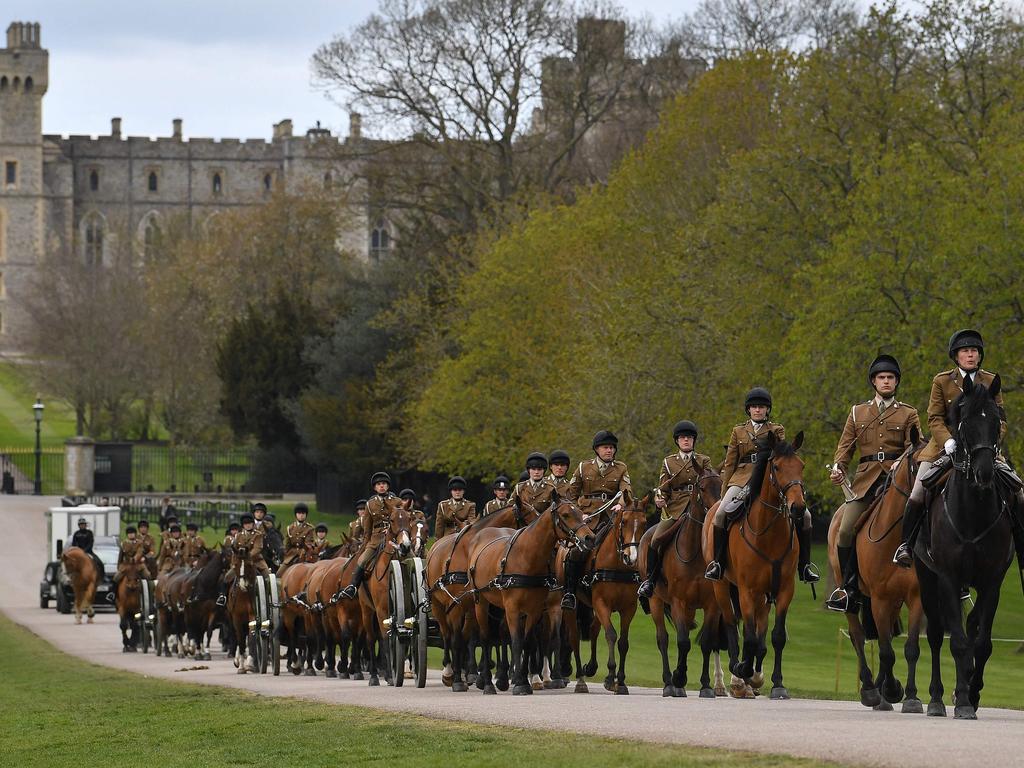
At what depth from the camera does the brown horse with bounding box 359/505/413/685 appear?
22.7 metres

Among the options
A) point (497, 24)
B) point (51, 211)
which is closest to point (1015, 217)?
point (497, 24)

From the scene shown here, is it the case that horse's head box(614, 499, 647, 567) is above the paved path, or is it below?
above

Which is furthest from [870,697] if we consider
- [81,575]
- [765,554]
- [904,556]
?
[81,575]

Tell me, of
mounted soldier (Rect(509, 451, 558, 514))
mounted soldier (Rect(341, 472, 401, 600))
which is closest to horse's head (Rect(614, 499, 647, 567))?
mounted soldier (Rect(509, 451, 558, 514))

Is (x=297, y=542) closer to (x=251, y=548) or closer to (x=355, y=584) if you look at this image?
(x=251, y=548)

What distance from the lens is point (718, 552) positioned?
58.8ft

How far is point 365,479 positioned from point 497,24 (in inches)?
659

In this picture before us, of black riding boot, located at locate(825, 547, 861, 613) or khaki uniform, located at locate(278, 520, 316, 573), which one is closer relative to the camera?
black riding boot, located at locate(825, 547, 861, 613)

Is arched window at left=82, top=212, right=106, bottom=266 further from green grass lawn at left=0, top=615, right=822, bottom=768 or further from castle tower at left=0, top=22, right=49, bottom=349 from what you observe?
green grass lawn at left=0, top=615, right=822, bottom=768

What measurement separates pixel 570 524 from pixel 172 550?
59.9 ft

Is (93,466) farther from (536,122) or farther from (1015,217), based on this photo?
(1015,217)

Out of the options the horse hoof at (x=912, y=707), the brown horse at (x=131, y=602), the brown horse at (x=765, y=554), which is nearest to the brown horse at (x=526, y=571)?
the brown horse at (x=765, y=554)

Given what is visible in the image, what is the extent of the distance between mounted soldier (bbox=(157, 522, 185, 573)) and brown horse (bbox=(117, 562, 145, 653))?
436mm

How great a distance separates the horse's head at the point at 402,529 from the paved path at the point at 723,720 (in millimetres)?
1545
